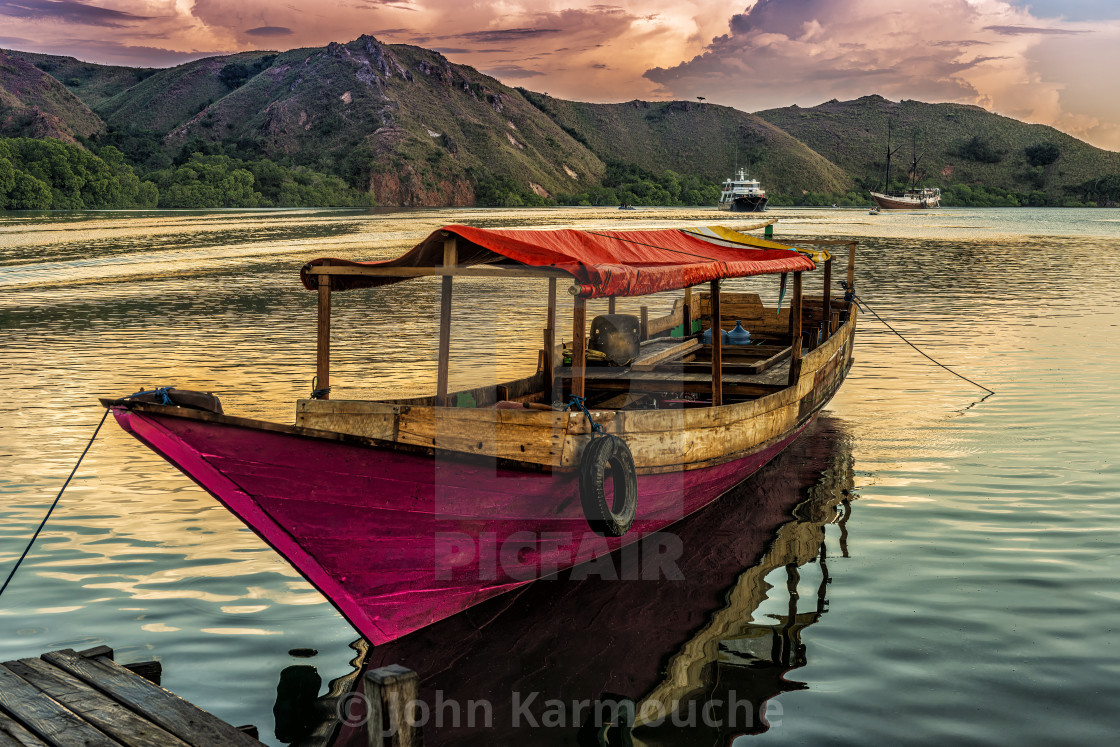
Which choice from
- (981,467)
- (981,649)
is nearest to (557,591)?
(981,649)

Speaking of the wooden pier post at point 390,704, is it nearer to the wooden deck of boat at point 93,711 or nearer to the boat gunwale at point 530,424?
the wooden deck of boat at point 93,711

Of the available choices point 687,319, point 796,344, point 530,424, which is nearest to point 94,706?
point 530,424

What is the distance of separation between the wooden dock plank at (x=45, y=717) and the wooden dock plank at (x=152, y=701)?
0.87ft

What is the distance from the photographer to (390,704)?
4.68 meters

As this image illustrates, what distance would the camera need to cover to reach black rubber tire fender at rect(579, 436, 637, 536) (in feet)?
24.3

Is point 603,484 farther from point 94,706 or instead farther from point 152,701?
point 94,706

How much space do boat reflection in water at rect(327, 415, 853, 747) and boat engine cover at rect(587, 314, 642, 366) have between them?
9.78 feet

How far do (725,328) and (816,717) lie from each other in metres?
11.5

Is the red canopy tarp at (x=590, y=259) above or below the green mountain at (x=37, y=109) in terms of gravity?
below

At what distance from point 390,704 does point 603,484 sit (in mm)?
3200

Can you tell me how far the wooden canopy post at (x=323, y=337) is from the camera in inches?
324

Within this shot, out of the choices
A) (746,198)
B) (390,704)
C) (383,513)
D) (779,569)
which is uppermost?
(746,198)

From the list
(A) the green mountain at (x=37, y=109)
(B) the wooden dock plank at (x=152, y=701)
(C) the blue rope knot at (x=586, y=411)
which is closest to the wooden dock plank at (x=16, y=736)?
(B) the wooden dock plank at (x=152, y=701)

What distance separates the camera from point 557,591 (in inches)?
341
